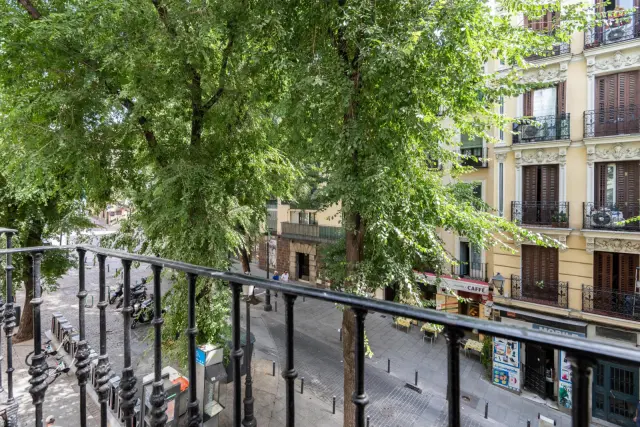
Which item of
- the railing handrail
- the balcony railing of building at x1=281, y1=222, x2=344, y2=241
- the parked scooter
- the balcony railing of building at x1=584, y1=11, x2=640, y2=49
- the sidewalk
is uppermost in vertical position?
the balcony railing of building at x1=584, y1=11, x2=640, y2=49

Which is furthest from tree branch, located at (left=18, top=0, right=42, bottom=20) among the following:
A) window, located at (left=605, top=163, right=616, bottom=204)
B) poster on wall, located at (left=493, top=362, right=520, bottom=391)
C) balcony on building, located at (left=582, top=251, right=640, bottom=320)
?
balcony on building, located at (left=582, top=251, right=640, bottom=320)

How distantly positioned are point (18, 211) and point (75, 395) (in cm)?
628

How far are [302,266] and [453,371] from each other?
22198 mm

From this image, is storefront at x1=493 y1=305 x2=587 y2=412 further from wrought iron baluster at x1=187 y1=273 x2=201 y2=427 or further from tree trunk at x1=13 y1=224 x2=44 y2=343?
tree trunk at x1=13 y1=224 x2=44 y2=343

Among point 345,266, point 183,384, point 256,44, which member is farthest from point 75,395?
point 256,44

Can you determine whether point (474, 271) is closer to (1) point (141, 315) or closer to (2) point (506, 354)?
(2) point (506, 354)

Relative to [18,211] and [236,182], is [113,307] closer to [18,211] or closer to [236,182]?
[18,211]

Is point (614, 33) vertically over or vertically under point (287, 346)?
over

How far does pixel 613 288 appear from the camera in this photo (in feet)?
35.7

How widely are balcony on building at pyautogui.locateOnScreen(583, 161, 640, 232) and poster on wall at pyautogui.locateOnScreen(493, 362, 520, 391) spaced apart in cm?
543

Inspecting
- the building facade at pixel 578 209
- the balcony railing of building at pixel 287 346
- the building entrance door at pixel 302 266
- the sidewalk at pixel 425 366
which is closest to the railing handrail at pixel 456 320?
the balcony railing of building at pixel 287 346

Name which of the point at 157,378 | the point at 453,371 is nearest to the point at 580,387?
the point at 453,371

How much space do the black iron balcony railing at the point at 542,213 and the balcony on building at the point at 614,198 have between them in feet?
1.98

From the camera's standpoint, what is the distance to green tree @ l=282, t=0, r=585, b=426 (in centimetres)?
547
